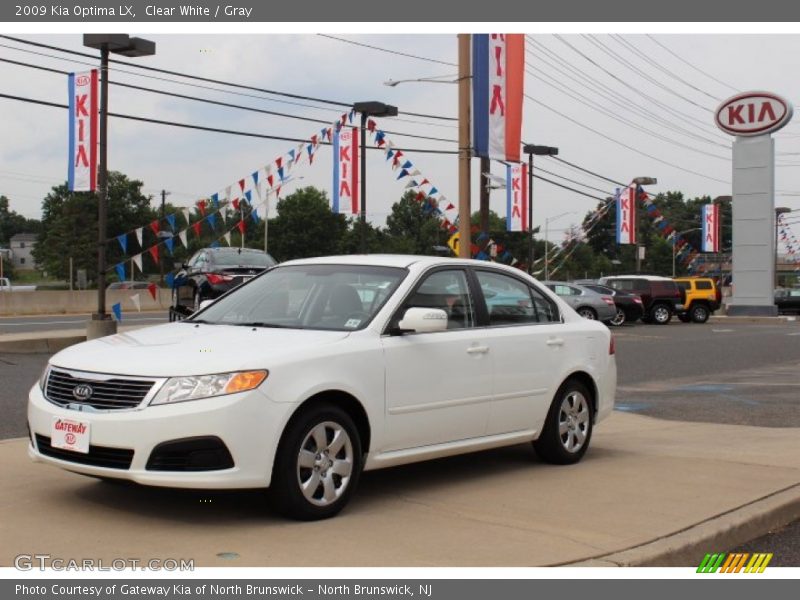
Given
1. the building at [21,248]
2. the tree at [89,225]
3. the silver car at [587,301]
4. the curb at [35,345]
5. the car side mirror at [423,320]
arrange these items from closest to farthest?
the car side mirror at [423,320]
the curb at [35,345]
the silver car at [587,301]
the tree at [89,225]
the building at [21,248]

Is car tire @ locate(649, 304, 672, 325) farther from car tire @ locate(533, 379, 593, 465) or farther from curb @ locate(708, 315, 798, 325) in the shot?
car tire @ locate(533, 379, 593, 465)

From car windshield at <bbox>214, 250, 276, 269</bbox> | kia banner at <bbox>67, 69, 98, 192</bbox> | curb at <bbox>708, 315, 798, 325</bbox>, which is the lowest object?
curb at <bbox>708, 315, 798, 325</bbox>

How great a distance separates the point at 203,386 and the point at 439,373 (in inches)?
70.4

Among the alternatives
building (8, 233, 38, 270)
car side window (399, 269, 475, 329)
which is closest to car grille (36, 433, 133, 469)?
car side window (399, 269, 475, 329)

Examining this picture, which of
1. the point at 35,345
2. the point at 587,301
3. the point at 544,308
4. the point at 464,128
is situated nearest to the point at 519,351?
the point at 544,308

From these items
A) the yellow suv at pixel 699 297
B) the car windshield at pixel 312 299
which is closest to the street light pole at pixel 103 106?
the car windshield at pixel 312 299

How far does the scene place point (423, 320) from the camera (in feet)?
20.7

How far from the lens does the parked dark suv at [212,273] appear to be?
1961 cm

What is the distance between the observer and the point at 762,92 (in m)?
41.2

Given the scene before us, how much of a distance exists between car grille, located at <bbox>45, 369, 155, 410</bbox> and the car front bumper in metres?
0.06

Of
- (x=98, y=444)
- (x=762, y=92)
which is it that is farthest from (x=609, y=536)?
(x=762, y=92)

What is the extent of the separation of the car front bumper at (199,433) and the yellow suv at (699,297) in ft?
109

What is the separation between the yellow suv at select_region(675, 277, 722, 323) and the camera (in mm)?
37062

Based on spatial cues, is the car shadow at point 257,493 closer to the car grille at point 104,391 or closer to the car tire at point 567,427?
the car tire at point 567,427
